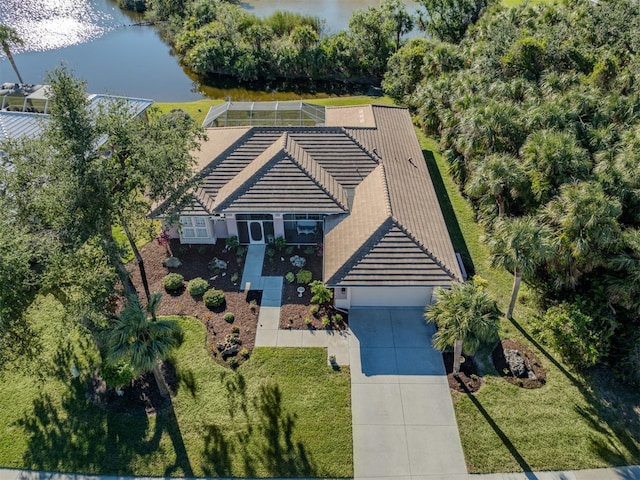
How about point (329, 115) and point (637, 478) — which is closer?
point (637, 478)

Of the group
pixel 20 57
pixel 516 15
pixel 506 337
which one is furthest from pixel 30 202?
pixel 20 57

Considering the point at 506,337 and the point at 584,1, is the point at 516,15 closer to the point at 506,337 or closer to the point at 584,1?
the point at 584,1

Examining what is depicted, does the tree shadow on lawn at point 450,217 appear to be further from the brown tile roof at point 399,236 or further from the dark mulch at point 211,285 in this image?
the dark mulch at point 211,285

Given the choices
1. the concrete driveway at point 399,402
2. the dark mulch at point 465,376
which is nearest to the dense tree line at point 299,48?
the concrete driveway at point 399,402

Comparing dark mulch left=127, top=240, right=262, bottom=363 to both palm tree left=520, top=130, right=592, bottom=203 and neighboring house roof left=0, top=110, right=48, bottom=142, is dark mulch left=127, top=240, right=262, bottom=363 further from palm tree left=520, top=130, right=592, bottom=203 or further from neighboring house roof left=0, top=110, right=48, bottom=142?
palm tree left=520, top=130, right=592, bottom=203

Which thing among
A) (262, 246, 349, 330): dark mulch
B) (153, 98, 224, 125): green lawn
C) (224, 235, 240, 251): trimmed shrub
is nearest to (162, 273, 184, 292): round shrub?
(224, 235, 240, 251): trimmed shrub
